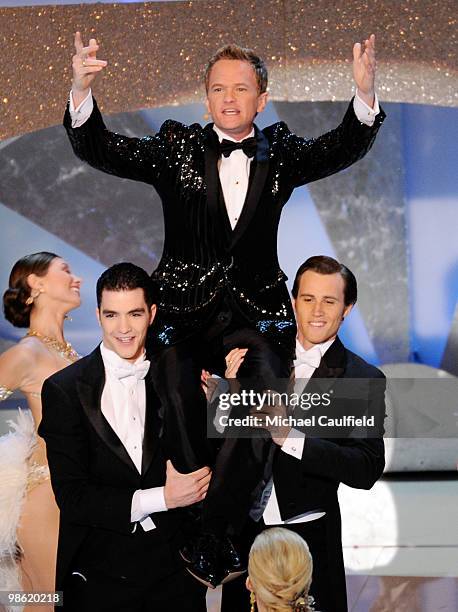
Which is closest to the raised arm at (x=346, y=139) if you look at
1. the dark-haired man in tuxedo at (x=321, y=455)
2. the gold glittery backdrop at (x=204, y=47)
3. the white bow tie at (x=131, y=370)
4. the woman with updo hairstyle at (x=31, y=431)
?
the dark-haired man in tuxedo at (x=321, y=455)

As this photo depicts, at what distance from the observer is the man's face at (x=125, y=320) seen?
3.32m

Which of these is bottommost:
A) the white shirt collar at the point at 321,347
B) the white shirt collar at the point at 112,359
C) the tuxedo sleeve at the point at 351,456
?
the tuxedo sleeve at the point at 351,456

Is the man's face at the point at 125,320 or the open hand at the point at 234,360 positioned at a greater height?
the man's face at the point at 125,320

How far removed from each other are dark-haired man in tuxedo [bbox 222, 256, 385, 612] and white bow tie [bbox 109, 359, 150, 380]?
0.27m

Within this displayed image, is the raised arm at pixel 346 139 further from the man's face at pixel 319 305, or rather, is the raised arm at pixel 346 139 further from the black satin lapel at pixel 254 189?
the man's face at pixel 319 305

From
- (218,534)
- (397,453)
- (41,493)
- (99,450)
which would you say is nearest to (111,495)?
(99,450)

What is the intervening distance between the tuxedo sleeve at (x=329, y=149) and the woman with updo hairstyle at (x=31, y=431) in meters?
1.22

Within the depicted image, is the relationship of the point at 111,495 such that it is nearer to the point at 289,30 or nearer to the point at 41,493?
the point at 41,493

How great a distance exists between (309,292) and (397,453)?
2569mm

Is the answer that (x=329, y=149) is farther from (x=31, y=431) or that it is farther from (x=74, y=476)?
(x=31, y=431)

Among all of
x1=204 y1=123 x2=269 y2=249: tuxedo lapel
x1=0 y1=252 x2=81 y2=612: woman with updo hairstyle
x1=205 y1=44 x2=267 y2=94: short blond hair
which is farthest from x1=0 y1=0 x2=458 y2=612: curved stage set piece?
x1=204 y1=123 x2=269 y2=249: tuxedo lapel

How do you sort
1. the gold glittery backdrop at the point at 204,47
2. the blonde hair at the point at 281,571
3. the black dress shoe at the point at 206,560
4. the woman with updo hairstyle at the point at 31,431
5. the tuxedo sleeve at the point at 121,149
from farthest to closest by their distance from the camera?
1. the gold glittery backdrop at the point at 204,47
2. the woman with updo hairstyle at the point at 31,431
3. the tuxedo sleeve at the point at 121,149
4. the black dress shoe at the point at 206,560
5. the blonde hair at the point at 281,571

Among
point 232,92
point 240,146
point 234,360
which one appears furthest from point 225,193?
point 234,360

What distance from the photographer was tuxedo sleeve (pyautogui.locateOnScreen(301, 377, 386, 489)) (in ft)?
10.9
